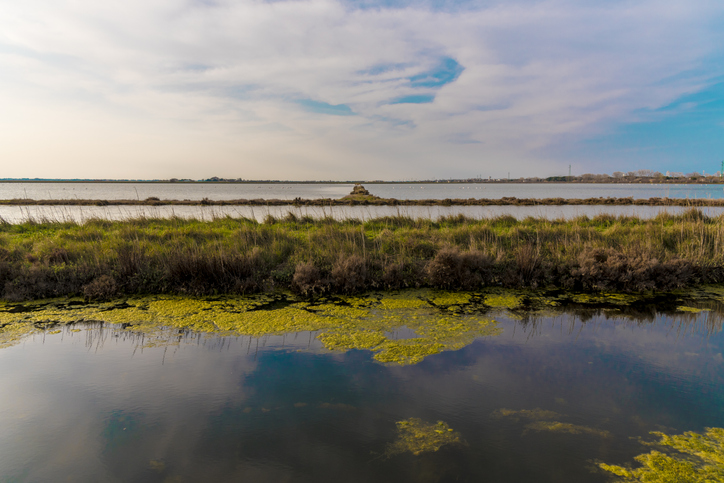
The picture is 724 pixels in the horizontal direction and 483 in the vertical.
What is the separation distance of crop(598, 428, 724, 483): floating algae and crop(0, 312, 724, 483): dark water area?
16cm

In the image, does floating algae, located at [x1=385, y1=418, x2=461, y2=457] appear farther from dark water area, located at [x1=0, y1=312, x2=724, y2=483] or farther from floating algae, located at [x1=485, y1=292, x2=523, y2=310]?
floating algae, located at [x1=485, y1=292, x2=523, y2=310]

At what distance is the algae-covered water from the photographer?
11.5 feet

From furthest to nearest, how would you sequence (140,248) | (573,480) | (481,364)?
1. (140,248)
2. (481,364)
3. (573,480)

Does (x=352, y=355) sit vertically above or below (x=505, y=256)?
below

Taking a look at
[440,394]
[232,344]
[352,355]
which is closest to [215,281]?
[232,344]

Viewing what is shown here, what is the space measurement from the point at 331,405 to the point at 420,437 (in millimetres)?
1130

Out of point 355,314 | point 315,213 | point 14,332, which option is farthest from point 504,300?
point 315,213

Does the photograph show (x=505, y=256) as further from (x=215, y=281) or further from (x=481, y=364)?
(x=215, y=281)

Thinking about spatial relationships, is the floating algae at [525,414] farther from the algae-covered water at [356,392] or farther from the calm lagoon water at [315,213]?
the calm lagoon water at [315,213]

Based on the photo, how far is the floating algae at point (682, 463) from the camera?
3291mm

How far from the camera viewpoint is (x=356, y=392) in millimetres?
4680

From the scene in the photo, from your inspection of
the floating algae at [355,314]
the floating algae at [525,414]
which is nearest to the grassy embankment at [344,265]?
the floating algae at [355,314]

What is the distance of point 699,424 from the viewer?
4.00 metres

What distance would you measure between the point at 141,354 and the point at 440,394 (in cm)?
454
